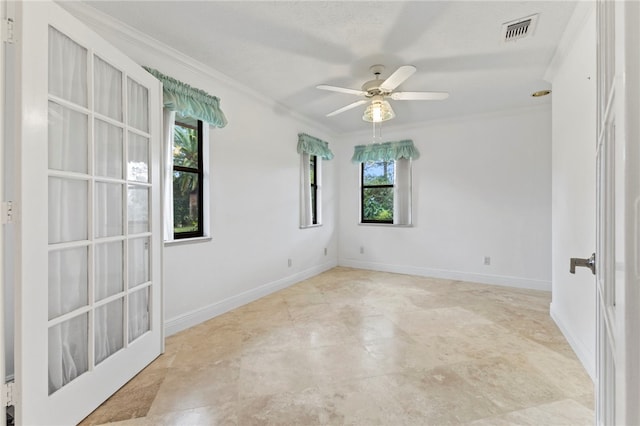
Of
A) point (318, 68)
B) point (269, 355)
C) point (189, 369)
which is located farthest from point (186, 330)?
point (318, 68)

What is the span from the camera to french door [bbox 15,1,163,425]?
4.16 ft

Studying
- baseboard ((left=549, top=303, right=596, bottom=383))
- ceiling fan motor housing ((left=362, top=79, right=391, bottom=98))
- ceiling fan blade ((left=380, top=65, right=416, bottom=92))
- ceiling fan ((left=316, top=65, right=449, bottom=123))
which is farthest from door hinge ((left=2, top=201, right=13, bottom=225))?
baseboard ((left=549, top=303, right=596, bottom=383))

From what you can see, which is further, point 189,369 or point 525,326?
point 525,326

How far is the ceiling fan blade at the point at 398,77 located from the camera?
2.19m

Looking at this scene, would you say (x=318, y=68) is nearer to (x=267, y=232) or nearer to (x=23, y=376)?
(x=267, y=232)

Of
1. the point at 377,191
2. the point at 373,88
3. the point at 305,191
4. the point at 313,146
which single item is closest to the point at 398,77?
the point at 373,88

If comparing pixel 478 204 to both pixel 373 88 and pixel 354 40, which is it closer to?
pixel 373 88

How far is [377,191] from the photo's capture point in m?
5.14

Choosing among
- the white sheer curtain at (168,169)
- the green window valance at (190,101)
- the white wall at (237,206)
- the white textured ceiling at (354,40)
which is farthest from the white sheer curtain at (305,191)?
the white sheer curtain at (168,169)

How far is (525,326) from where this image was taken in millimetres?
2664

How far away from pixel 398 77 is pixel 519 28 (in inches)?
37.1

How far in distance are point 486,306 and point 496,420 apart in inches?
77.9

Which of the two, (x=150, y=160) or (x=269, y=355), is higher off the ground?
(x=150, y=160)

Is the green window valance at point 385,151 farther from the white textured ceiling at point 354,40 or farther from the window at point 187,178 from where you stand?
the window at point 187,178
